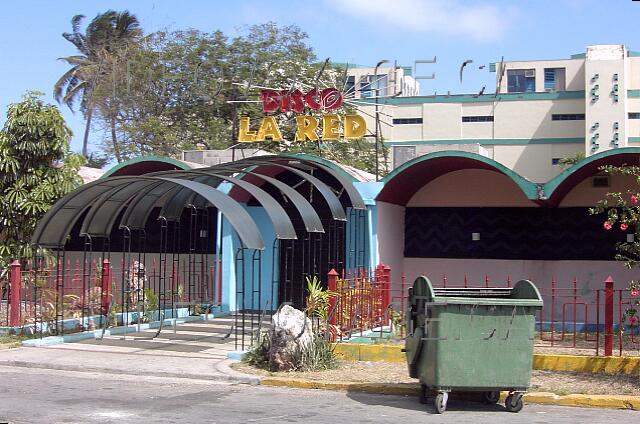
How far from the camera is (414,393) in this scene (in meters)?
12.6

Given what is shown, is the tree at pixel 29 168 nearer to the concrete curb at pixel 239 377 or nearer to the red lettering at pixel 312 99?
the red lettering at pixel 312 99

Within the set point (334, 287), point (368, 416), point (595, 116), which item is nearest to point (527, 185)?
point (334, 287)

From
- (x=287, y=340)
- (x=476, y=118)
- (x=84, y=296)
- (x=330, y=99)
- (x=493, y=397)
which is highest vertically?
(x=476, y=118)

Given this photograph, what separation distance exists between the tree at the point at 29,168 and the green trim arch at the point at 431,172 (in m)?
8.37

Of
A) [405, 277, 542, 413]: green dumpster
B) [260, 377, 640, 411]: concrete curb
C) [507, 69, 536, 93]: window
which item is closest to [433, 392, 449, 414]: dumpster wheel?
[405, 277, 542, 413]: green dumpster

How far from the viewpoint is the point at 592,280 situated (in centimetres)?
2198

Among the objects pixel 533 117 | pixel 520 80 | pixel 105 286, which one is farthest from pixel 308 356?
pixel 520 80

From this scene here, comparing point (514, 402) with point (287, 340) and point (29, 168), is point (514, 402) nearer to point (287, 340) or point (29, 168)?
point (287, 340)

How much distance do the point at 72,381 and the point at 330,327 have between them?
5.02 metres

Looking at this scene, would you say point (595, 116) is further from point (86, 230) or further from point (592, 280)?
point (86, 230)

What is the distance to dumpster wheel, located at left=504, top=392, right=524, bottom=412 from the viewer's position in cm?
1126

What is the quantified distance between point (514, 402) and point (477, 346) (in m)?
0.88

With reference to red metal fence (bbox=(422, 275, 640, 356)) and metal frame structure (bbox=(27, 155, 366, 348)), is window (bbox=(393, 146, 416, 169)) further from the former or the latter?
red metal fence (bbox=(422, 275, 640, 356))

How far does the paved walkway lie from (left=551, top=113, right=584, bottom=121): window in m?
44.4
